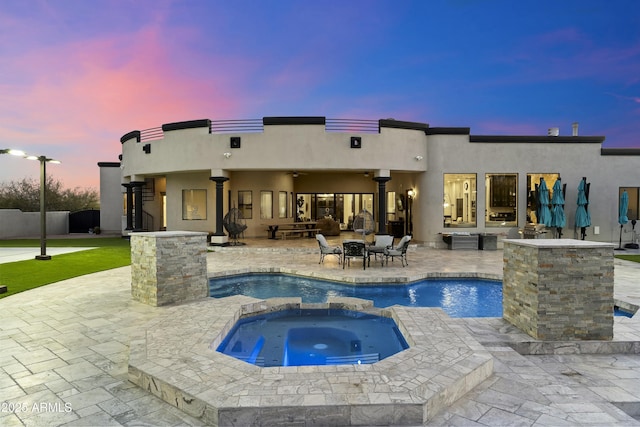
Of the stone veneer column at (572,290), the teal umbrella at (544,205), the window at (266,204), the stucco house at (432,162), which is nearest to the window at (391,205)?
the stucco house at (432,162)

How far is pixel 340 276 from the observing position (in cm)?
822

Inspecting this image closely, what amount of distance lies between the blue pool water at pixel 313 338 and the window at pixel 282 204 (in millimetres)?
11720

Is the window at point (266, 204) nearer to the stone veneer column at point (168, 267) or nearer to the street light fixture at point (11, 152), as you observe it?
the street light fixture at point (11, 152)

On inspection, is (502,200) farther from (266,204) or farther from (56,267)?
(56,267)

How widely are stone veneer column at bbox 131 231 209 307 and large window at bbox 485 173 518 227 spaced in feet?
38.2

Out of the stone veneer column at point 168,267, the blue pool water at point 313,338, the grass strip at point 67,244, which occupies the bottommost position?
the blue pool water at point 313,338

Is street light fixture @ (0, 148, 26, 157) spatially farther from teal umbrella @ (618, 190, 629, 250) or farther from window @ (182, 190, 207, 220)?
teal umbrella @ (618, 190, 629, 250)

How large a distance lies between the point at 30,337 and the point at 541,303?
6327 mm

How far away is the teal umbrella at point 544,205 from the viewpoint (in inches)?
511

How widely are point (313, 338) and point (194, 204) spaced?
510 inches

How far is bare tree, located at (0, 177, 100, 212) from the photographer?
25.5 meters

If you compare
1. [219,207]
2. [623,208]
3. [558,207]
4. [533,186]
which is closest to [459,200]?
[533,186]

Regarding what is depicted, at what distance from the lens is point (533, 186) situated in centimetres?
1393

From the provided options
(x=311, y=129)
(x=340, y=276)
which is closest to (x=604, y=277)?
(x=340, y=276)
